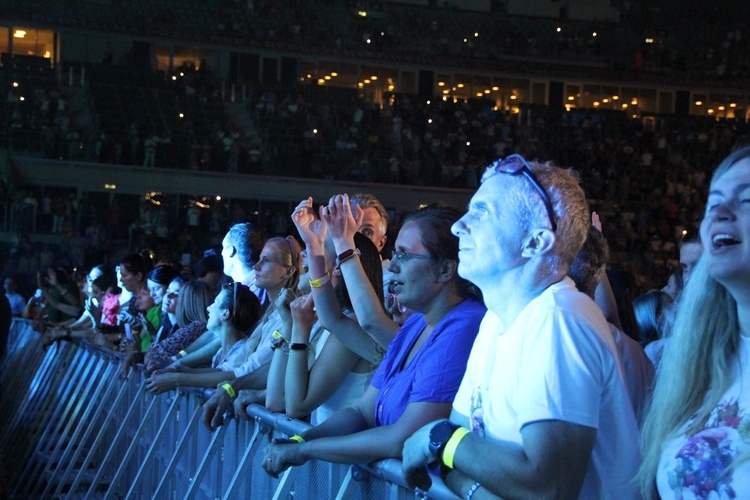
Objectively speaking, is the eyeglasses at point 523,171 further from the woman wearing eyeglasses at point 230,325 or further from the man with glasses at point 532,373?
the woman wearing eyeglasses at point 230,325

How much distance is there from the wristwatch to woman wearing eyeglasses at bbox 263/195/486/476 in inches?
16.9

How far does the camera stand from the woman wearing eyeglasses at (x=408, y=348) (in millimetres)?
2623

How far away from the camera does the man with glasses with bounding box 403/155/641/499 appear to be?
1.92m

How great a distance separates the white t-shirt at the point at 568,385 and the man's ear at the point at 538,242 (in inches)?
3.6

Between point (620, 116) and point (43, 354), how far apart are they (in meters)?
28.4

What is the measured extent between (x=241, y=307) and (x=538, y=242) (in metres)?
3.20

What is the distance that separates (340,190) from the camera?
2575cm

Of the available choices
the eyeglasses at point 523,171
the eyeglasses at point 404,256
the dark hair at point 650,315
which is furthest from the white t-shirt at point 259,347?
the eyeglasses at point 523,171

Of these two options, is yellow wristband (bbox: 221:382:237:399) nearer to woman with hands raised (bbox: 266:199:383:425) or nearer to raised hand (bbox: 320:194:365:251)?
woman with hands raised (bbox: 266:199:383:425)

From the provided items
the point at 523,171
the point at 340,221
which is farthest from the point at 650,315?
the point at 523,171

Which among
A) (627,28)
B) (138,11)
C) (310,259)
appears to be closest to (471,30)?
(627,28)

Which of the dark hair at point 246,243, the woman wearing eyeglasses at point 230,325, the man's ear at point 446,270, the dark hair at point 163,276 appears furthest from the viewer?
the dark hair at point 163,276

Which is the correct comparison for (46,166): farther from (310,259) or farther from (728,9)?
(728,9)

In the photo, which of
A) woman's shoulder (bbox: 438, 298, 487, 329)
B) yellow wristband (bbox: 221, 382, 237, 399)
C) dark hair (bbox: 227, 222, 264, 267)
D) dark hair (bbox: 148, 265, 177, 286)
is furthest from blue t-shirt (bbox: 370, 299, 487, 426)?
dark hair (bbox: 148, 265, 177, 286)
